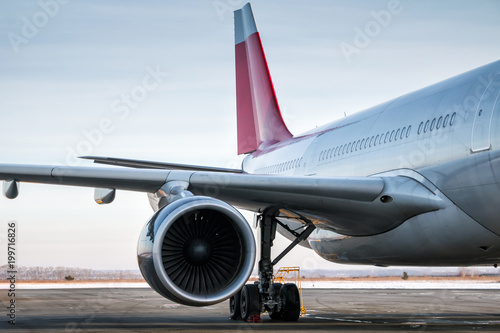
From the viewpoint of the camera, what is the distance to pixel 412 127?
10.0m

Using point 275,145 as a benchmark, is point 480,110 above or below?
below

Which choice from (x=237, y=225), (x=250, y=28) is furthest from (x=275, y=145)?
(x=237, y=225)

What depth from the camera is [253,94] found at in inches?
752

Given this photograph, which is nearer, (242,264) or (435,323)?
(242,264)

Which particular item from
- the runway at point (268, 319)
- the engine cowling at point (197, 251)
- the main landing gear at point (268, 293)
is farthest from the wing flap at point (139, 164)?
the engine cowling at point (197, 251)

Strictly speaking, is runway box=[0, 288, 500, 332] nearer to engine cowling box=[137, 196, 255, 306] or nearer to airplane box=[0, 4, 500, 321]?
airplane box=[0, 4, 500, 321]

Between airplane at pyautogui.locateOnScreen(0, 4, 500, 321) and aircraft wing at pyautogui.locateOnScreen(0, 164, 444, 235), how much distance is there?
0.01 meters

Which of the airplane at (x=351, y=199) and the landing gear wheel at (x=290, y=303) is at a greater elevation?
the airplane at (x=351, y=199)

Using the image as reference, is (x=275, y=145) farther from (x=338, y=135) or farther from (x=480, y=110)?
(x=480, y=110)

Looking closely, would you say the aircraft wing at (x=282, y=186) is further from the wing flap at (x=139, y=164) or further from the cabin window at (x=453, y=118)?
the wing flap at (x=139, y=164)

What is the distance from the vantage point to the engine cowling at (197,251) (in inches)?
322

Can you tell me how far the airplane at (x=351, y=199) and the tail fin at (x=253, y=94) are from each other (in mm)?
5962

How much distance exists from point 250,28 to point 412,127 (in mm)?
10221

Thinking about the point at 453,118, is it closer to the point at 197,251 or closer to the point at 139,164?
the point at 197,251
